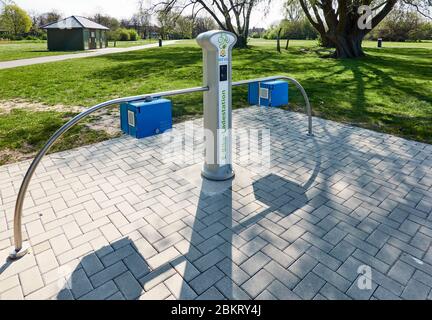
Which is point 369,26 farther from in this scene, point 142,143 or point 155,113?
point 155,113

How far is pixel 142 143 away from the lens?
605 centimetres

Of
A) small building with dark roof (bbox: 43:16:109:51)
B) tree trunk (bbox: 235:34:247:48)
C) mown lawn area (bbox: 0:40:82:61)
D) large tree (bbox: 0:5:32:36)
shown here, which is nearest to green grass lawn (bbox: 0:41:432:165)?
mown lawn area (bbox: 0:40:82:61)

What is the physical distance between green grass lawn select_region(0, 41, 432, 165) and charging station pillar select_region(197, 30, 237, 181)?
2.89 m

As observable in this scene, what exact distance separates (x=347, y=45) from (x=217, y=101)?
725 inches

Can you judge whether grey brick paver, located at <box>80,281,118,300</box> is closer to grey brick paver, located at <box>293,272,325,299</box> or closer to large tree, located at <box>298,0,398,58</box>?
grey brick paver, located at <box>293,272,325,299</box>

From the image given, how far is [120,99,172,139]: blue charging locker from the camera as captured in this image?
144 inches

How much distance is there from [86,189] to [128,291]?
6.70 ft

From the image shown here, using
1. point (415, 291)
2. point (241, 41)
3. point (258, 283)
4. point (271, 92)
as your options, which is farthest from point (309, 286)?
point (241, 41)

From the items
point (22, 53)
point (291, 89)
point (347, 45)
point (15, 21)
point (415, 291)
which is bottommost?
point (415, 291)

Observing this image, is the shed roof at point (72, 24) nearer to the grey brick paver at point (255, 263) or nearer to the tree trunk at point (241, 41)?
the tree trunk at point (241, 41)

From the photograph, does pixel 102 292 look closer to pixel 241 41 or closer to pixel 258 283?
pixel 258 283

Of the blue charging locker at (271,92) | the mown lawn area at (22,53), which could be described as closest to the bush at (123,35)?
the mown lawn area at (22,53)

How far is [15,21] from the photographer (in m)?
48.8

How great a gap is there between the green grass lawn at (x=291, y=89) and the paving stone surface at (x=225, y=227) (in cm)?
180
